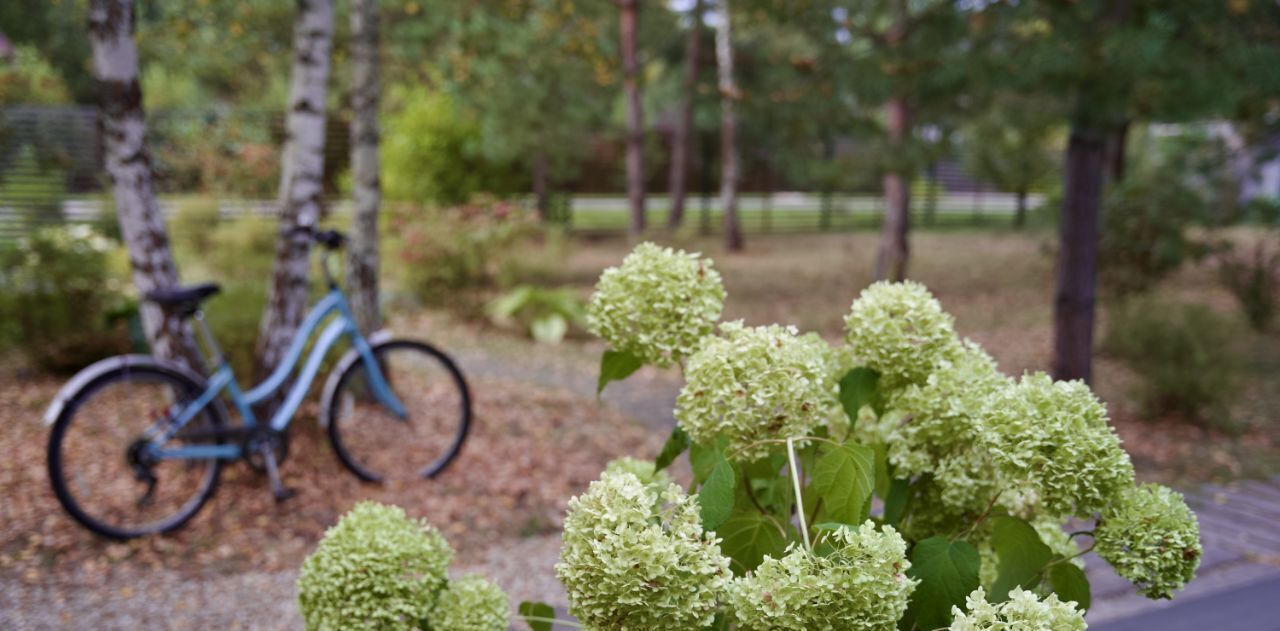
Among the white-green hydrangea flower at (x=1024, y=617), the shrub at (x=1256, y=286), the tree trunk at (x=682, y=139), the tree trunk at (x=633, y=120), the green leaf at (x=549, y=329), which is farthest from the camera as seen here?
the tree trunk at (x=682, y=139)

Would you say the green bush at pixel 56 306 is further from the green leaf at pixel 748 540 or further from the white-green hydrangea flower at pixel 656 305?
the green leaf at pixel 748 540

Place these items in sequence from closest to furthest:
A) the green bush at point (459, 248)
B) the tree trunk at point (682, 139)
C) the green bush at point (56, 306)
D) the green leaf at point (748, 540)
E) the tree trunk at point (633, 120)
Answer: the green leaf at point (748, 540) → the green bush at point (56, 306) → the green bush at point (459, 248) → the tree trunk at point (633, 120) → the tree trunk at point (682, 139)

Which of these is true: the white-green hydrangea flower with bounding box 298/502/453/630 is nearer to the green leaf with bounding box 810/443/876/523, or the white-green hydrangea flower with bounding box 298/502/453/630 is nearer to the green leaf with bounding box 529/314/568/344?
the green leaf with bounding box 810/443/876/523

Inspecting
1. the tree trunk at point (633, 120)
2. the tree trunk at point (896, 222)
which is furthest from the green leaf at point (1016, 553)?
the tree trunk at point (633, 120)

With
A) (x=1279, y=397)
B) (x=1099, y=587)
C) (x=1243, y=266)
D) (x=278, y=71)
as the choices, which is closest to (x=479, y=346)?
(x=1099, y=587)

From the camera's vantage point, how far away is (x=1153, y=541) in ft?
3.62

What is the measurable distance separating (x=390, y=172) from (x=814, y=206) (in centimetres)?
1668

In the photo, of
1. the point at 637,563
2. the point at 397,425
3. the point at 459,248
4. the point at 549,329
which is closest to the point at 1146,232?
the point at 549,329

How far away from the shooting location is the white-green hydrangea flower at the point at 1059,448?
111 cm

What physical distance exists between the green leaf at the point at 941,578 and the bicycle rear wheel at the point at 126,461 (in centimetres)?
343

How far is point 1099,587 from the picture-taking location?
3.60 meters

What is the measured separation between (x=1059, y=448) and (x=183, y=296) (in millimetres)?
3560

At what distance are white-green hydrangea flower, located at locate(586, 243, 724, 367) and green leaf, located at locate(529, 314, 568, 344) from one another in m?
7.19

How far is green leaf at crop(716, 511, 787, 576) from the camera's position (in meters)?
1.21
